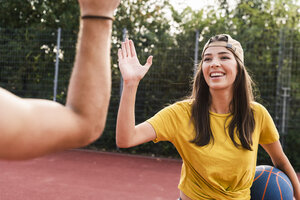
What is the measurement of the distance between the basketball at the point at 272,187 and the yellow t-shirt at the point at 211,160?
0.77ft

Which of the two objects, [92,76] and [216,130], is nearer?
[92,76]

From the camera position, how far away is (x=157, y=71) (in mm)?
7535

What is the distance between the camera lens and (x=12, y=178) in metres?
5.27

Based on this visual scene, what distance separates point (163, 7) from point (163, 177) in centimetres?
558

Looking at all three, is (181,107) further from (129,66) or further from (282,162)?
(282,162)

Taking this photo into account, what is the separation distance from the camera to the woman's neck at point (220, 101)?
8.04 feet

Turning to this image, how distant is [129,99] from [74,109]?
1.14 m

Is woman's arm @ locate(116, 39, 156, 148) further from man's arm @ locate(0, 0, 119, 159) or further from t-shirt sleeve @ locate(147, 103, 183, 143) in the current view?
man's arm @ locate(0, 0, 119, 159)

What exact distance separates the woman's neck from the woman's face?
53 millimetres

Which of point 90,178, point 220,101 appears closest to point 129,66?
point 220,101

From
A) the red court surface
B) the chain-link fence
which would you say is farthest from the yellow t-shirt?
the chain-link fence

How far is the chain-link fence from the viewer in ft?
23.1

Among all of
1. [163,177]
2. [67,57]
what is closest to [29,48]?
[67,57]

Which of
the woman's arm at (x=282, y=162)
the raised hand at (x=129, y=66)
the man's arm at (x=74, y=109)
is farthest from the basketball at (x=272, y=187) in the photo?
the man's arm at (x=74, y=109)
